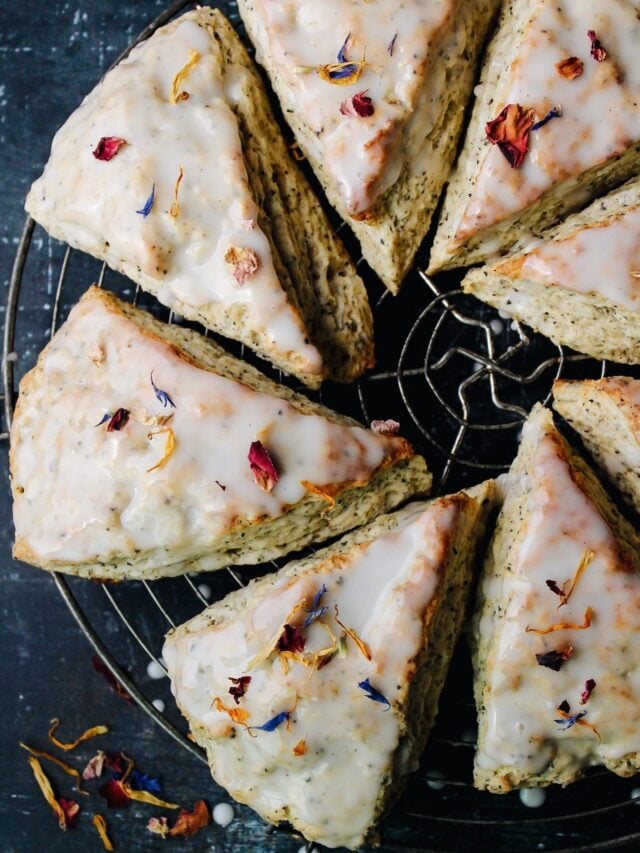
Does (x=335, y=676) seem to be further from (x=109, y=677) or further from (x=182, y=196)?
(x=182, y=196)

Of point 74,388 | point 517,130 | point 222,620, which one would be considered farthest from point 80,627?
point 517,130

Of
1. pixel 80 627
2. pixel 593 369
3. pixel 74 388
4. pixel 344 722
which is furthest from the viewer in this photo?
pixel 80 627

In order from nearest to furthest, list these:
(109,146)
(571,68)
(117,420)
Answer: (571,68)
(117,420)
(109,146)

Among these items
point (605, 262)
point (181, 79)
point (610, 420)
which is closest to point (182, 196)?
point (181, 79)

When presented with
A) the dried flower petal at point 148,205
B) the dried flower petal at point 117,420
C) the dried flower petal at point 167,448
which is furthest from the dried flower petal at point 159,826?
the dried flower petal at point 148,205

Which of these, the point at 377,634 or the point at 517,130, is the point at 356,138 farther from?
the point at 377,634
